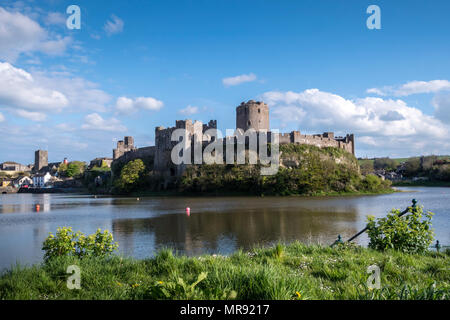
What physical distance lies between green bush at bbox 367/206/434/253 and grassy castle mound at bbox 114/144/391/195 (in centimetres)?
4589

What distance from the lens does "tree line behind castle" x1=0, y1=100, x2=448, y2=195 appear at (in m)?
55.6

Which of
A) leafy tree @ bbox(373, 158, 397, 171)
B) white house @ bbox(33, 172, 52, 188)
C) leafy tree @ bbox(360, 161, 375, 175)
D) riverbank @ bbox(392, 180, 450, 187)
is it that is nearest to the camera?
leafy tree @ bbox(360, 161, 375, 175)

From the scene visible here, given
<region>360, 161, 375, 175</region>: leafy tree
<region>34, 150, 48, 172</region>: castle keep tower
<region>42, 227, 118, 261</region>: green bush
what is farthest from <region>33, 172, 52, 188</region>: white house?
<region>42, 227, 118, 261</region>: green bush

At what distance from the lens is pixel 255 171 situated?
5812 centimetres

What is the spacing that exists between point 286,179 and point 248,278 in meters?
51.4

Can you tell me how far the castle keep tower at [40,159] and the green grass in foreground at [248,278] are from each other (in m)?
179

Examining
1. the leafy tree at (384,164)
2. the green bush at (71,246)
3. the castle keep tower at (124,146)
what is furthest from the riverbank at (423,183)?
the green bush at (71,246)

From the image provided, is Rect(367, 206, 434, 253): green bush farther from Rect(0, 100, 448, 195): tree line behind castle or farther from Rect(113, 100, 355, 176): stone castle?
Rect(113, 100, 355, 176): stone castle

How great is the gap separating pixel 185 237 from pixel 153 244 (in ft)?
7.15

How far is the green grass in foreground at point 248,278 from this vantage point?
170 inches

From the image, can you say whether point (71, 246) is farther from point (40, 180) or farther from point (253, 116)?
point (40, 180)

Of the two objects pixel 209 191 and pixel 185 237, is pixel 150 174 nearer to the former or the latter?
pixel 209 191

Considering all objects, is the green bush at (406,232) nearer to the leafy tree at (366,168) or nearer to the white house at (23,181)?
the leafy tree at (366,168)
